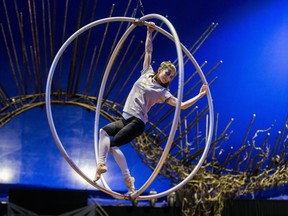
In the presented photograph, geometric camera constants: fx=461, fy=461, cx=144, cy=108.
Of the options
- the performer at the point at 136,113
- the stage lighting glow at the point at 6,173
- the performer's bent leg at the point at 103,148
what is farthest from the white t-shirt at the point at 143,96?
the stage lighting glow at the point at 6,173

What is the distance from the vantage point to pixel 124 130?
343 centimetres

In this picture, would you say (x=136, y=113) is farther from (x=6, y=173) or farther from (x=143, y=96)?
(x=6, y=173)

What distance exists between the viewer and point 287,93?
803 centimetres

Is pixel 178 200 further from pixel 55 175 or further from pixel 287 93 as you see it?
pixel 287 93

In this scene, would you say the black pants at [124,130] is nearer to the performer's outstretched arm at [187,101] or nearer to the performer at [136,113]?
the performer at [136,113]

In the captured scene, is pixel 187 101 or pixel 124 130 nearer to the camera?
pixel 124 130

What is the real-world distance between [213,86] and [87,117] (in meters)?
2.18

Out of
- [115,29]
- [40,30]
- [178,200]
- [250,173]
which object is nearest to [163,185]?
[178,200]

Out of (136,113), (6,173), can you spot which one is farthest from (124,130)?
(6,173)

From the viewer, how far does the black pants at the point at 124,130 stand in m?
3.42

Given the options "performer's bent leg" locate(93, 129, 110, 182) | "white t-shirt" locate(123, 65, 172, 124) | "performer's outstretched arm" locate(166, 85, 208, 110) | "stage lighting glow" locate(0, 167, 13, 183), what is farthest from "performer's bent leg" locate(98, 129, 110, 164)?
"stage lighting glow" locate(0, 167, 13, 183)

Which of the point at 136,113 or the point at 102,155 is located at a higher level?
the point at 136,113

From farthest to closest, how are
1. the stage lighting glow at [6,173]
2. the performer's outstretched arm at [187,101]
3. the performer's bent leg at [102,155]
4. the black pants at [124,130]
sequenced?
the stage lighting glow at [6,173]
the performer's outstretched arm at [187,101]
the black pants at [124,130]
the performer's bent leg at [102,155]

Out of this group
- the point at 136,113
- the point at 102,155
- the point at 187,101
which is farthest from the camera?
the point at 187,101
